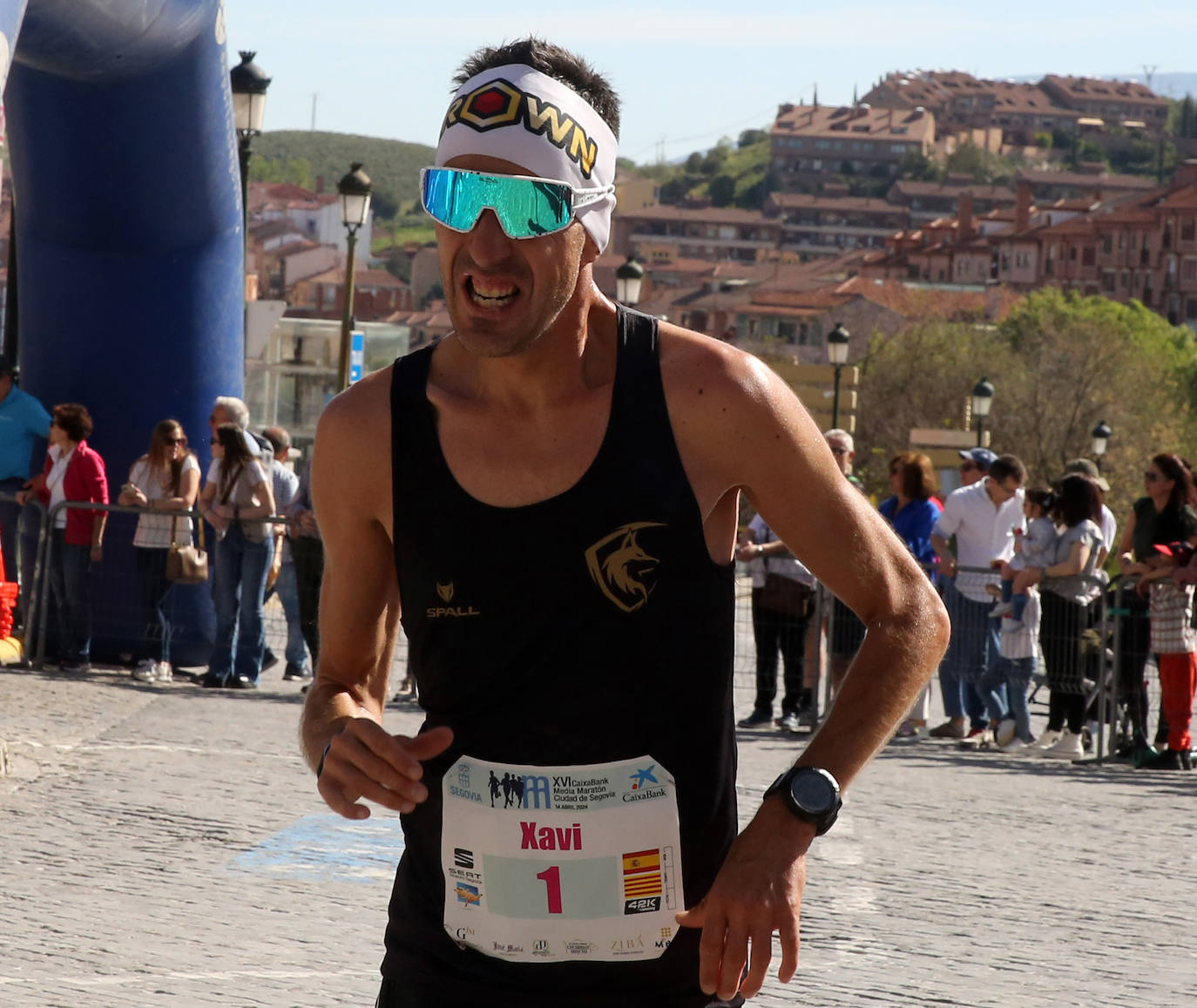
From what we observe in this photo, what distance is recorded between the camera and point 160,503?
12242 millimetres

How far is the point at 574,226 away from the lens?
277cm

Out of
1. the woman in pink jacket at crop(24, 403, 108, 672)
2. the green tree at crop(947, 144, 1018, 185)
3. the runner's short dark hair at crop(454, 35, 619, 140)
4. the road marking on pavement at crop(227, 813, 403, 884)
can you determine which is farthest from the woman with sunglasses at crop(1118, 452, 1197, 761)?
the green tree at crop(947, 144, 1018, 185)

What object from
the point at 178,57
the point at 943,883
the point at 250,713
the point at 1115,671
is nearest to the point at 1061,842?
the point at 943,883

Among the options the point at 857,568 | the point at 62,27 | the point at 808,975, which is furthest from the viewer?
the point at 62,27

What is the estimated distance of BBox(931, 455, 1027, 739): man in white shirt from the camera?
38.8ft

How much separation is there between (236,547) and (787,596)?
140 inches

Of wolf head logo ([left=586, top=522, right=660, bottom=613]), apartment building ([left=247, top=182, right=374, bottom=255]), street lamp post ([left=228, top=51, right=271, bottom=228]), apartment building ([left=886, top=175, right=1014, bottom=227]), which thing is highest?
apartment building ([left=886, top=175, right=1014, bottom=227])

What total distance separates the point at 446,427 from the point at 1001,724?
967 centimetres

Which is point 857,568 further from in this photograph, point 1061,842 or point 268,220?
point 268,220

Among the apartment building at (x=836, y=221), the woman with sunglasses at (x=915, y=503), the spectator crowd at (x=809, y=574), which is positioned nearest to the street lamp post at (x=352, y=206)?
the spectator crowd at (x=809, y=574)

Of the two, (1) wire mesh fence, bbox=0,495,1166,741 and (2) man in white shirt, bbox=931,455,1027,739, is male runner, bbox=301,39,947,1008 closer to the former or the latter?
(1) wire mesh fence, bbox=0,495,1166,741

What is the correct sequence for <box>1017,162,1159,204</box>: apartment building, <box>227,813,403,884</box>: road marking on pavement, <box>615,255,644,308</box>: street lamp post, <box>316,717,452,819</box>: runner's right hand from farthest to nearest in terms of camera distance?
1. <box>1017,162,1159,204</box>: apartment building
2. <box>615,255,644,308</box>: street lamp post
3. <box>227,813,403,884</box>: road marking on pavement
4. <box>316,717,452,819</box>: runner's right hand

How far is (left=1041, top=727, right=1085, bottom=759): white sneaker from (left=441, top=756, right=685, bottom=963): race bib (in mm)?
9364

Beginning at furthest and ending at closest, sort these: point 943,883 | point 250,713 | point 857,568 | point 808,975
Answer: point 250,713
point 943,883
point 808,975
point 857,568
